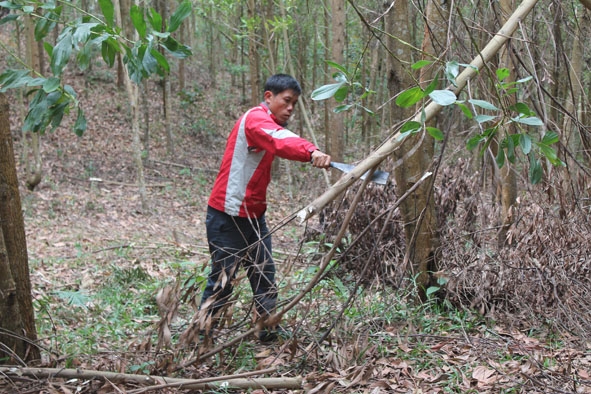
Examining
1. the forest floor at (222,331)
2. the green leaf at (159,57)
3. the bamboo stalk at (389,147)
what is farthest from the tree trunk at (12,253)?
the bamboo stalk at (389,147)

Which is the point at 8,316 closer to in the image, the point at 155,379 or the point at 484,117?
the point at 155,379

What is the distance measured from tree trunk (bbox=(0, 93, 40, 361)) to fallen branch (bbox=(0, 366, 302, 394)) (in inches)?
7.9

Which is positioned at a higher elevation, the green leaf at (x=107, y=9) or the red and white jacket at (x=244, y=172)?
the green leaf at (x=107, y=9)

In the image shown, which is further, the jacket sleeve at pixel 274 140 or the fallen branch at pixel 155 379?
the jacket sleeve at pixel 274 140

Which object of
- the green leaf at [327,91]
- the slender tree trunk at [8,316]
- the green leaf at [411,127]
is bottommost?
the slender tree trunk at [8,316]

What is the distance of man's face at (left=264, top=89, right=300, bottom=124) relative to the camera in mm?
4141

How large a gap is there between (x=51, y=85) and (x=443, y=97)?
162 centimetres

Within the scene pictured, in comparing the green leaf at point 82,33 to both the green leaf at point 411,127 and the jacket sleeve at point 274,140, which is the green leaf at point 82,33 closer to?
the green leaf at point 411,127

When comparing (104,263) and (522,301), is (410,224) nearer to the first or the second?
(522,301)

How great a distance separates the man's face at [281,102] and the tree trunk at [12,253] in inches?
67.9

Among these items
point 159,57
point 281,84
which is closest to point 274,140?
point 281,84

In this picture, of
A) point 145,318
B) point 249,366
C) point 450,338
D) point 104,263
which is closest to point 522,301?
point 450,338

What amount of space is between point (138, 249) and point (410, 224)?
4578mm

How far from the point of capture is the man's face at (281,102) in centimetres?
414
